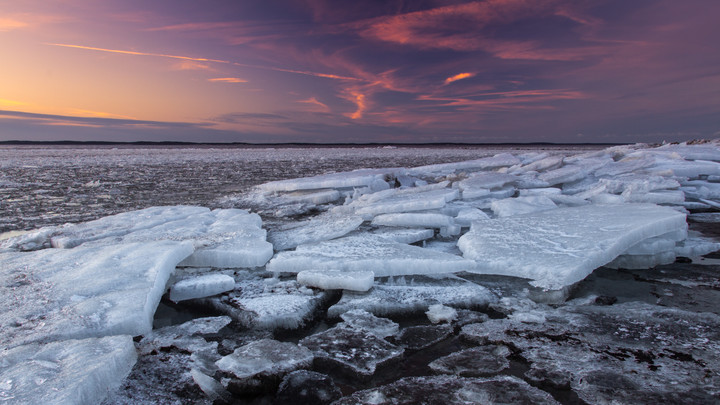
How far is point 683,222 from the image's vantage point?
397 cm

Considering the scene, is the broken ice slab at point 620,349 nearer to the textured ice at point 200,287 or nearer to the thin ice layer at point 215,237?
the textured ice at point 200,287

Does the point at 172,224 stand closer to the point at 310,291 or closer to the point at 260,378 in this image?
the point at 310,291

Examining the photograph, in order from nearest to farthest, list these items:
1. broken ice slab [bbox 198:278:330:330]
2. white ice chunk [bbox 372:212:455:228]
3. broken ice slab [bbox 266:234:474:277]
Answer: broken ice slab [bbox 198:278:330:330] < broken ice slab [bbox 266:234:474:277] < white ice chunk [bbox 372:212:455:228]

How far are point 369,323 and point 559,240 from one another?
2.13m

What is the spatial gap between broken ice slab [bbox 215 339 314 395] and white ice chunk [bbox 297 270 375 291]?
809 millimetres

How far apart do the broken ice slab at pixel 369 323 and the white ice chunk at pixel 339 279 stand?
0.92ft

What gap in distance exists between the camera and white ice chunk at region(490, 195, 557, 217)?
5012 mm

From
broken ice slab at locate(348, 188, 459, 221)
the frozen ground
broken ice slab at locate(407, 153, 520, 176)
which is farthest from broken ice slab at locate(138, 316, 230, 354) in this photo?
broken ice slab at locate(407, 153, 520, 176)

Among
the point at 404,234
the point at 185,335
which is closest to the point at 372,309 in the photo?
the point at 185,335

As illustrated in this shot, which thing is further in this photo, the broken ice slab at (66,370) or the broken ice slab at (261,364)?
the broken ice slab at (261,364)

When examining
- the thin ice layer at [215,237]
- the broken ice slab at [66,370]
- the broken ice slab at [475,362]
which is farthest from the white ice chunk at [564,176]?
the broken ice slab at [66,370]

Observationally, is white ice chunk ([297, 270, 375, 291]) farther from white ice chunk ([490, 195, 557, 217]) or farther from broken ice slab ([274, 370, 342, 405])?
white ice chunk ([490, 195, 557, 217])

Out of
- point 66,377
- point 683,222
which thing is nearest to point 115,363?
point 66,377

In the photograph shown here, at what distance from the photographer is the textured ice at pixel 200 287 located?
2.94 m
